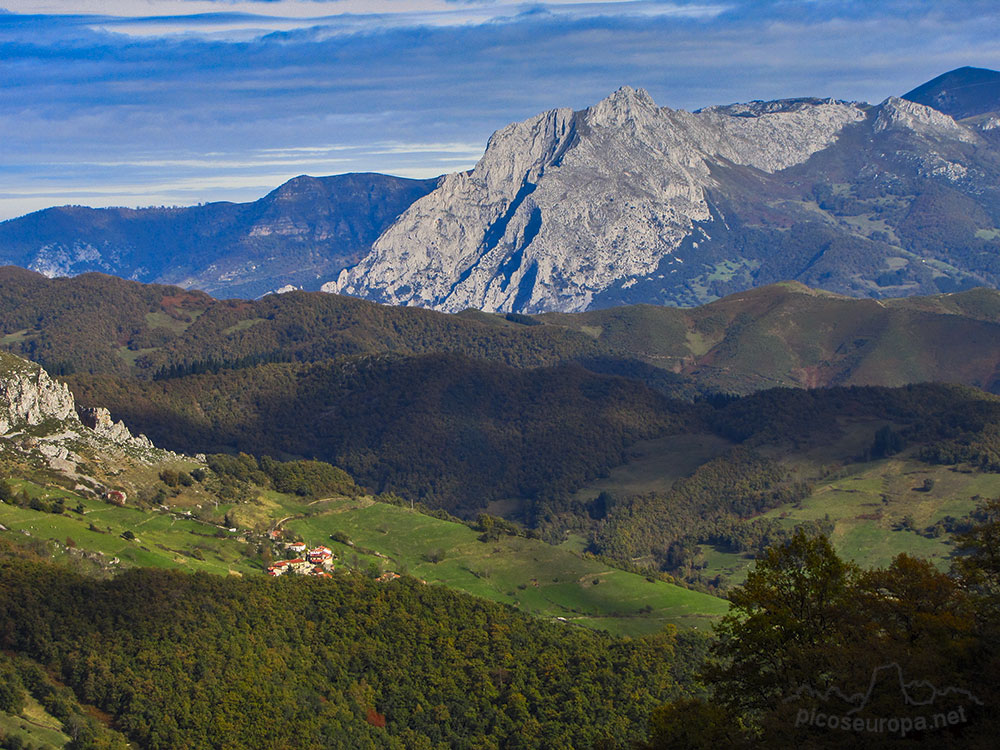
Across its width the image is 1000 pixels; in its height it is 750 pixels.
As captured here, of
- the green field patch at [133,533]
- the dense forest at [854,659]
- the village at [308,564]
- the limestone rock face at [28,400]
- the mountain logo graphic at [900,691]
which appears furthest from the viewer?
the limestone rock face at [28,400]

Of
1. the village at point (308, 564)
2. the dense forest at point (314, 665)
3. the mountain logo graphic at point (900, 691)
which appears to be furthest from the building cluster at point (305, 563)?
the mountain logo graphic at point (900, 691)

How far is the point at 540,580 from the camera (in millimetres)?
187000

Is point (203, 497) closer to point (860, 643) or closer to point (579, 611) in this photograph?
point (579, 611)

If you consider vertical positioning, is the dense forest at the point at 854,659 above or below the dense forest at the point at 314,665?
above

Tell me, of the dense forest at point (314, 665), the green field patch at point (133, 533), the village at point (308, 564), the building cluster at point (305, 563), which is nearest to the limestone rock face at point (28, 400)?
the green field patch at point (133, 533)

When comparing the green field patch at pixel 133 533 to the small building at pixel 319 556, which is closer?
the green field patch at pixel 133 533

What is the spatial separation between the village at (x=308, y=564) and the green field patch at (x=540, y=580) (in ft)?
Result: 25.9

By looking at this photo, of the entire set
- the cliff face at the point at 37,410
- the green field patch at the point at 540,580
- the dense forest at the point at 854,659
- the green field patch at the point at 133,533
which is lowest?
the green field patch at the point at 540,580

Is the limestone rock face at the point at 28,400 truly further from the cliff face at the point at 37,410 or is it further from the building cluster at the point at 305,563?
the building cluster at the point at 305,563

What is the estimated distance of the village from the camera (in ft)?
497

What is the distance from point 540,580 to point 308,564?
144 ft

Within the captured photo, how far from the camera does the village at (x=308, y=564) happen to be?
151 metres

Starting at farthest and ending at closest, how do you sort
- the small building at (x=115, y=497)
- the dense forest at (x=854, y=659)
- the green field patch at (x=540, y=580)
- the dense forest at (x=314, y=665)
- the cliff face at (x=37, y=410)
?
the cliff face at (x=37, y=410) → the green field patch at (x=540, y=580) → the small building at (x=115, y=497) → the dense forest at (x=314, y=665) → the dense forest at (x=854, y=659)

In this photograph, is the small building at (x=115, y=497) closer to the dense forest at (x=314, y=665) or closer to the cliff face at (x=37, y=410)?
the cliff face at (x=37, y=410)
